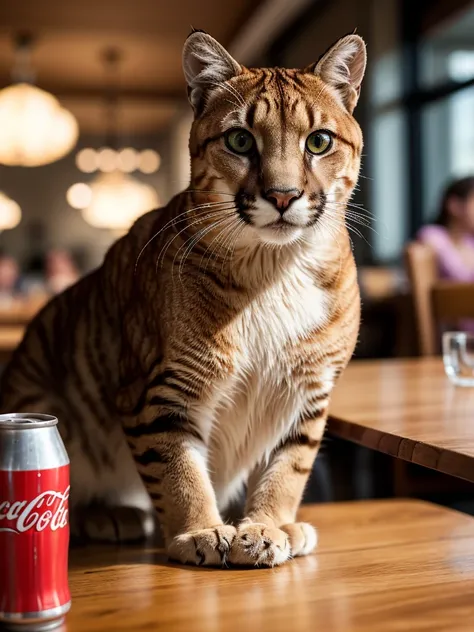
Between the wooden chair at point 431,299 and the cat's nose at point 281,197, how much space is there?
1.39 meters

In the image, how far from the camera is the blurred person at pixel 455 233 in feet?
13.2

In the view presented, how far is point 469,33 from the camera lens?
5.48 metres

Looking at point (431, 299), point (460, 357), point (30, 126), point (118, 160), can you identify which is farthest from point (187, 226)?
point (118, 160)

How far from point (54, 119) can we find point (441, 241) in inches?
105

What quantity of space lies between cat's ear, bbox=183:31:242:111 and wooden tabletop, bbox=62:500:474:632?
24.4 inches

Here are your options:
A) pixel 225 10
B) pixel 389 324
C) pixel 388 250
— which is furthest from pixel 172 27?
pixel 389 324

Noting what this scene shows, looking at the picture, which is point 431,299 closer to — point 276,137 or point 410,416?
point 410,416

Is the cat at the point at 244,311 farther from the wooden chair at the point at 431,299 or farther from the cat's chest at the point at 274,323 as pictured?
the wooden chair at the point at 431,299

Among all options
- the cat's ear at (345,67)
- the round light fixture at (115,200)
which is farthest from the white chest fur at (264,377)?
the round light fixture at (115,200)

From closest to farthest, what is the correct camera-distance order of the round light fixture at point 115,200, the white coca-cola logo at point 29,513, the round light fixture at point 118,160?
1. the white coca-cola logo at point 29,513
2. the round light fixture at point 115,200
3. the round light fixture at point 118,160

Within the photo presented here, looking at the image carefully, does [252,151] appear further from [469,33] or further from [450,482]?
[469,33]

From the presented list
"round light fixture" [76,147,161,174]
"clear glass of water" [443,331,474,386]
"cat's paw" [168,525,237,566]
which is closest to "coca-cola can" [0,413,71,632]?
"cat's paw" [168,525,237,566]

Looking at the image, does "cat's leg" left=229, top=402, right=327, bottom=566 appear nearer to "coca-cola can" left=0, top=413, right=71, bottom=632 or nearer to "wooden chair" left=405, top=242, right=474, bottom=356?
"coca-cola can" left=0, top=413, right=71, bottom=632

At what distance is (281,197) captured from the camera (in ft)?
3.28
